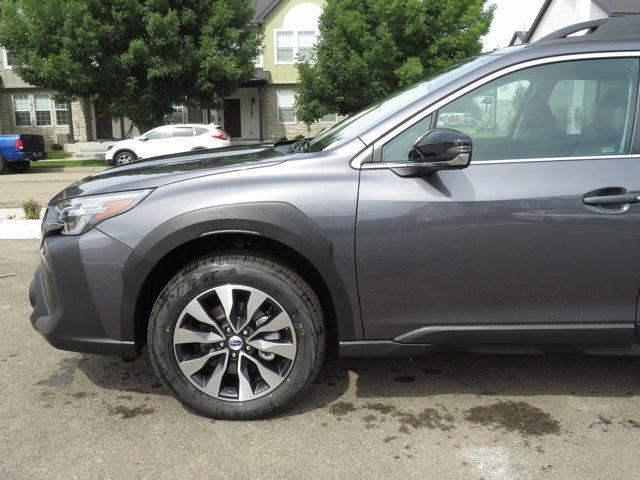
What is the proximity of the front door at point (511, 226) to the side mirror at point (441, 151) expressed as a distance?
0.23 ft

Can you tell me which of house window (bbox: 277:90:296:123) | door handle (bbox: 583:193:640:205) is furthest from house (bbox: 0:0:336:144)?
door handle (bbox: 583:193:640:205)

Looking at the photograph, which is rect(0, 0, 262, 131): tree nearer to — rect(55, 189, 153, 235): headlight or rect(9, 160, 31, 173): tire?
rect(9, 160, 31, 173): tire

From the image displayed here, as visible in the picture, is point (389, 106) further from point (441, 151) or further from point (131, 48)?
point (131, 48)

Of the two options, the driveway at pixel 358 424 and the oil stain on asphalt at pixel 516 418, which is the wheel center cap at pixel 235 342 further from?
the oil stain on asphalt at pixel 516 418

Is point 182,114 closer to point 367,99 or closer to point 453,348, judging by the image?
point 367,99

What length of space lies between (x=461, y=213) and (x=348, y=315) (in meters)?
0.71

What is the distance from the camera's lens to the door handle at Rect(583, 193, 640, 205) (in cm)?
266

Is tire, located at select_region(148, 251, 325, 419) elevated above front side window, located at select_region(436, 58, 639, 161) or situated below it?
below

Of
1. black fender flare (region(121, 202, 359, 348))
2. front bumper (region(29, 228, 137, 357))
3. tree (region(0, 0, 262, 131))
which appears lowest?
front bumper (region(29, 228, 137, 357))

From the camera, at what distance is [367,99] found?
877 inches

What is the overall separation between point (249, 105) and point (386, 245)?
29.2 metres

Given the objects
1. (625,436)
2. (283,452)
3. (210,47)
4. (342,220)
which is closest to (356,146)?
(342,220)

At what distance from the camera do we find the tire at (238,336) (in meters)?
2.76

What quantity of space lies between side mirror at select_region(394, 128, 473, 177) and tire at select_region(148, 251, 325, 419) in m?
0.79
